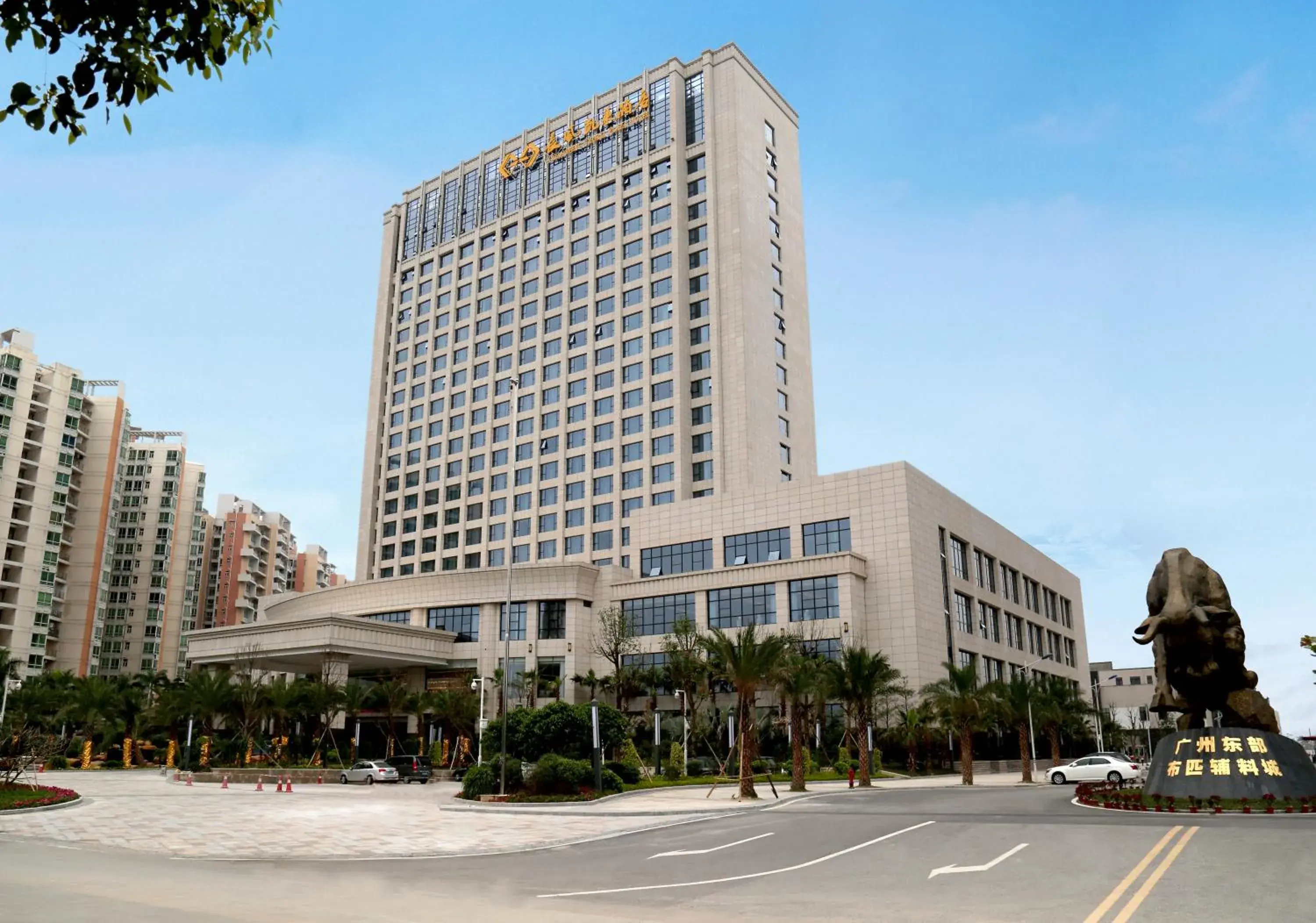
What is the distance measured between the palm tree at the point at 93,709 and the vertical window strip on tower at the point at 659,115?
2460 inches

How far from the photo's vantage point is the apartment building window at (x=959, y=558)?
7106 cm

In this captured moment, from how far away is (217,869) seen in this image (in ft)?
53.5

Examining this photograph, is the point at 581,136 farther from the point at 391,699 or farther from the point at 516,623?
the point at 391,699

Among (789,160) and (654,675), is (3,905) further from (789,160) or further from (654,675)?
(789,160)

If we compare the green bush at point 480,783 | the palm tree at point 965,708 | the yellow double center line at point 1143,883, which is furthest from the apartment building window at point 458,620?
the yellow double center line at point 1143,883

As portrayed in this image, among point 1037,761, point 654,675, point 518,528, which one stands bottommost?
point 1037,761

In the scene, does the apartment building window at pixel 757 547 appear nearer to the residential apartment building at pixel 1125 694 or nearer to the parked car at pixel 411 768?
the parked car at pixel 411 768

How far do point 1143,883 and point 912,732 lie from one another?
42098 millimetres

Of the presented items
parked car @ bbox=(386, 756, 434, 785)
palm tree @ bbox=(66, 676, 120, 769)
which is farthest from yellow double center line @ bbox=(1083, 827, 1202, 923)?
palm tree @ bbox=(66, 676, 120, 769)

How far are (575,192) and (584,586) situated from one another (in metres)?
41.5

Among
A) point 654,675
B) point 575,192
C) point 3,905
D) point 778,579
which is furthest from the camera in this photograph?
point 575,192

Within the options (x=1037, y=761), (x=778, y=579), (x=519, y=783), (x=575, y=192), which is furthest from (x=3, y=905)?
(x=575, y=192)

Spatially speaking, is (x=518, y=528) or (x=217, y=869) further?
(x=518, y=528)

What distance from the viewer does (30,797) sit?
27.9 m
